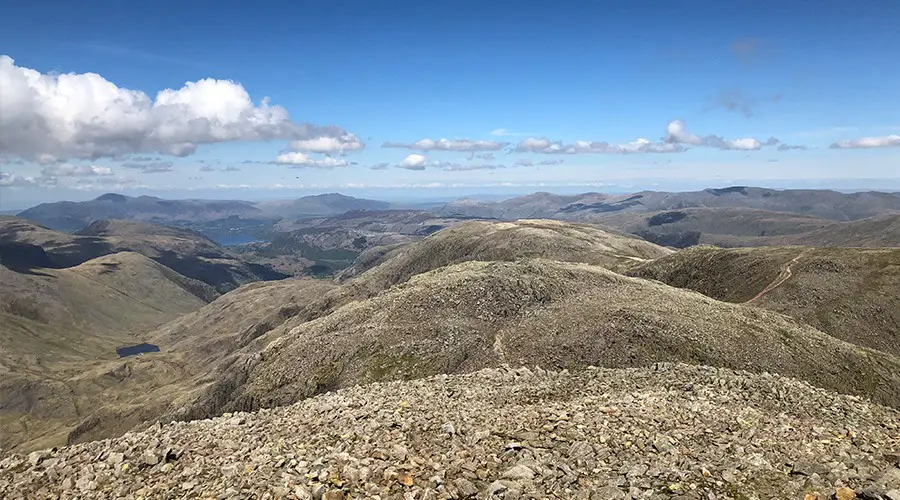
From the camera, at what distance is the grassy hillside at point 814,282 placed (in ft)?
259

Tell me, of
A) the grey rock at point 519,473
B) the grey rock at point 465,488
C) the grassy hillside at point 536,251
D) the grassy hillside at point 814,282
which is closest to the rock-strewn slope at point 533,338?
the grassy hillside at point 814,282

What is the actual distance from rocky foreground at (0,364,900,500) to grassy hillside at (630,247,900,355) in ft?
174

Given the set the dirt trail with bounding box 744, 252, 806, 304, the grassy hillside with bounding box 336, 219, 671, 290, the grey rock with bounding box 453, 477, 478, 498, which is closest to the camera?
the grey rock with bounding box 453, 477, 478, 498

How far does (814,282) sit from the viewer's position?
8925 cm

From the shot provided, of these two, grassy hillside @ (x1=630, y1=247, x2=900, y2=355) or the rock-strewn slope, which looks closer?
the rock-strewn slope

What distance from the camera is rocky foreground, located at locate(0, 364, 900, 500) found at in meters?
21.5

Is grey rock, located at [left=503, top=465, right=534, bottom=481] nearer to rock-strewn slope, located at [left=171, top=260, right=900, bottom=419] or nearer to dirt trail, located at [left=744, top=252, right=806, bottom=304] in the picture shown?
rock-strewn slope, located at [left=171, top=260, right=900, bottom=419]

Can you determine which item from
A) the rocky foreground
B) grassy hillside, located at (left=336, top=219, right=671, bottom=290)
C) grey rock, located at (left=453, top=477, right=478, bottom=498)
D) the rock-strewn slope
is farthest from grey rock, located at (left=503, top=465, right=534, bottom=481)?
grassy hillside, located at (left=336, top=219, right=671, bottom=290)

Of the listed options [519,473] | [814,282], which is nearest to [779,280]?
[814,282]

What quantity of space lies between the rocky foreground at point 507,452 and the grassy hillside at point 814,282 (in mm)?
52892

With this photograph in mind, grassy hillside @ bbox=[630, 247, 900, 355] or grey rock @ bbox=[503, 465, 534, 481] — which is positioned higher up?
grey rock @ bbox=[503, 465, 534, 481]

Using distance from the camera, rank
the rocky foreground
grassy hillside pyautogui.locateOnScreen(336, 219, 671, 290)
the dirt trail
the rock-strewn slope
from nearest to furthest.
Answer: the rocky foreground, the rock-strewn slope, the dirt trail, grassy hillside pyautogui.locateOnScreen(336, 219, 671, 290)

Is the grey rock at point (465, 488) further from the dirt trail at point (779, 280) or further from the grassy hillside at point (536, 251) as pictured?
the grassy hillside at point (536, 251)

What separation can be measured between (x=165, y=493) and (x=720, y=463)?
26.2 meters
